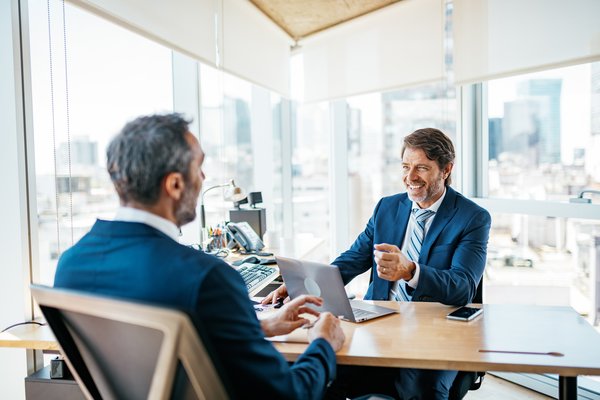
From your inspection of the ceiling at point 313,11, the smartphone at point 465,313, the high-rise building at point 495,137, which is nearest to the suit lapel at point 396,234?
the smartphone at point 465,313

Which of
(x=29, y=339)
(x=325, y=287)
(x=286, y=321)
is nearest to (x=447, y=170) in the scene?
(x=325, y=287)

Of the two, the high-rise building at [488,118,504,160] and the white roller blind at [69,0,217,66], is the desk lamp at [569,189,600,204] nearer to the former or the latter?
the high-rise building at [488,118,504,160]

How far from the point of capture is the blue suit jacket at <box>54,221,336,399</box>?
0.97m

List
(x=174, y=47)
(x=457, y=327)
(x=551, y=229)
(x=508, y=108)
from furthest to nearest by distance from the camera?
1. (x=508, y=108)
2. (x=551, y=229)
3. (x=174, y=47)
4. (x=457, y=327)

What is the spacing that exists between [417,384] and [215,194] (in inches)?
91.8

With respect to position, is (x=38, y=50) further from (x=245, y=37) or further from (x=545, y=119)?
(x=545, y=119)

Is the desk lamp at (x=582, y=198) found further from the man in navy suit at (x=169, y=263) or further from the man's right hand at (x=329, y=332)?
the man in navy suit at (x=169, y=263)

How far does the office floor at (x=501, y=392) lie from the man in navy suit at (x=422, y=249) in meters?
1.25

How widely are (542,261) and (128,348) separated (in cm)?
296

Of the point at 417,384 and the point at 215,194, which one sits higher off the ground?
the point at 215,194

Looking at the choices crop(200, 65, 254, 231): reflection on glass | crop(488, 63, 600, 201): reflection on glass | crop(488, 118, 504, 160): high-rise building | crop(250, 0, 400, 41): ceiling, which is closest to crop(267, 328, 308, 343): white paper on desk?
crop(200, 65, 254, 231): reflection on glass

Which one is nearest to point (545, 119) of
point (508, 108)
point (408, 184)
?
point (508, 108)

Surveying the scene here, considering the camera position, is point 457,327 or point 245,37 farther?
point 245,37

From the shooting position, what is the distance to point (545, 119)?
3.10 m
